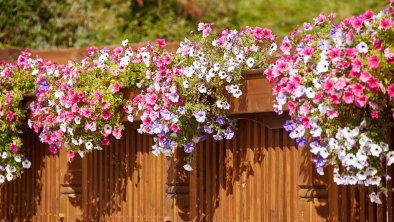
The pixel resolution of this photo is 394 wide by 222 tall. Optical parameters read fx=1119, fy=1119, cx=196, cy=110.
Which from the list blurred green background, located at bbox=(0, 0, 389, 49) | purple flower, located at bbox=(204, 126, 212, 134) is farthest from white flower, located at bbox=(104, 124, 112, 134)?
blurred green background, located at bbox=(0, 0, 389, 49)

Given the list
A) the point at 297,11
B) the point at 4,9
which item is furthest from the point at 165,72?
the point at 297,11

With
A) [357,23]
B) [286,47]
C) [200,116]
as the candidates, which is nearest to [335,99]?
[357,23]

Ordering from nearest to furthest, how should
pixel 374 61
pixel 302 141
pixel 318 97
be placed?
pixel 374 61, pixel 318 97, pixel 302 141

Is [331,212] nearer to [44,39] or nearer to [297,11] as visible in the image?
[44,39]

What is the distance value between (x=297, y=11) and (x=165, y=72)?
872 cm

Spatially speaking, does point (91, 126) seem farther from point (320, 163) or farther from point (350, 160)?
point (350, 160)

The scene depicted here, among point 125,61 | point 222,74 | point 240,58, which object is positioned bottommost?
point 222,74

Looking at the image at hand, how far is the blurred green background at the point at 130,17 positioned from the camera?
14.4 m

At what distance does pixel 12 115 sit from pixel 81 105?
1029 millimetres

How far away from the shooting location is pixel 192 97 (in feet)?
25.8

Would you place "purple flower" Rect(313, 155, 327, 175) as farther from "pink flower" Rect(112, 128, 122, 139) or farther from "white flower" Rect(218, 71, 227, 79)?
"pink flower" Rect(112, 128, 122, 139)

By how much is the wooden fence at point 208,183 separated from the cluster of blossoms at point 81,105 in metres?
0.30

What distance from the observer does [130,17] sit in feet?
50.1

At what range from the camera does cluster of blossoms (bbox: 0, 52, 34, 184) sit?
951 centimetres
